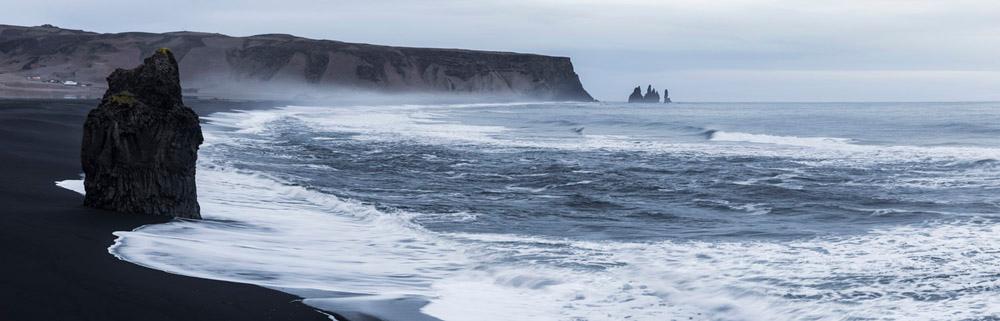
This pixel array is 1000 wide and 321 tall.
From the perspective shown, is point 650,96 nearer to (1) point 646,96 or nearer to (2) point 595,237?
(1) point 646,96

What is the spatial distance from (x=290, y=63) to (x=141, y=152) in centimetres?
13644

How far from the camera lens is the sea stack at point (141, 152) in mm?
8977

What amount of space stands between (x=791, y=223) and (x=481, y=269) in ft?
15.1

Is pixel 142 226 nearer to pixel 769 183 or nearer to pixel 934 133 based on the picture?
pixel 769 183

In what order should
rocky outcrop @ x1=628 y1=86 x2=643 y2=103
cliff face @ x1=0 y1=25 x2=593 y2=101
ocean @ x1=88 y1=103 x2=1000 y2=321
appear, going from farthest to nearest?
rocky outcrop @ x1=628 y1=86 x2=643 y2=103 < cliff face @ x1=0 y1=25 x2=593 y2=101 < ocean @ x1=88 y1=103 x2=1000 y2=321

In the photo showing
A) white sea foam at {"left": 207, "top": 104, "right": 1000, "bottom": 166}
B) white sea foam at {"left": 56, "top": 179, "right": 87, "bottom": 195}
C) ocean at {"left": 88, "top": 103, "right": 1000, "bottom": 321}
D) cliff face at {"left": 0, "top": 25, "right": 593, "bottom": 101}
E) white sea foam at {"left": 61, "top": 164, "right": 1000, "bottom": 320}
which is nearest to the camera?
white sea foam at {"left": 61, "top": 164, "right": 1000, "bottom": 320}

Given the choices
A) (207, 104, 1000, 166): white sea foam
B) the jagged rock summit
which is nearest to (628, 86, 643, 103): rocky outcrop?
the jagged rock summit

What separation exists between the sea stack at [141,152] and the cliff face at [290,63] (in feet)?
357

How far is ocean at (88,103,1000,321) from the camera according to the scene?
22.4ft

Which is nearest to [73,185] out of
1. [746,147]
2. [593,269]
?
[593,269]

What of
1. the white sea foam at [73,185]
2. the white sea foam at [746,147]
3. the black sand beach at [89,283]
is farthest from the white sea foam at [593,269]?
the white sea foam at [746,147]

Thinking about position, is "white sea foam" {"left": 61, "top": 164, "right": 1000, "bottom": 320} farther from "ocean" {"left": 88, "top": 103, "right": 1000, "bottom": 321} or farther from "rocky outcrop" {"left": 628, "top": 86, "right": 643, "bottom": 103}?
"rocky outcrop" {"left": 628, "top": 86, "right": 643, "bottom": 103}

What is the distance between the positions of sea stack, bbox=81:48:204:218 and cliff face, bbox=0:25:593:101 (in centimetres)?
10894

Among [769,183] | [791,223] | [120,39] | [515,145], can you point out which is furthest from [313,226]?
[120,39]
